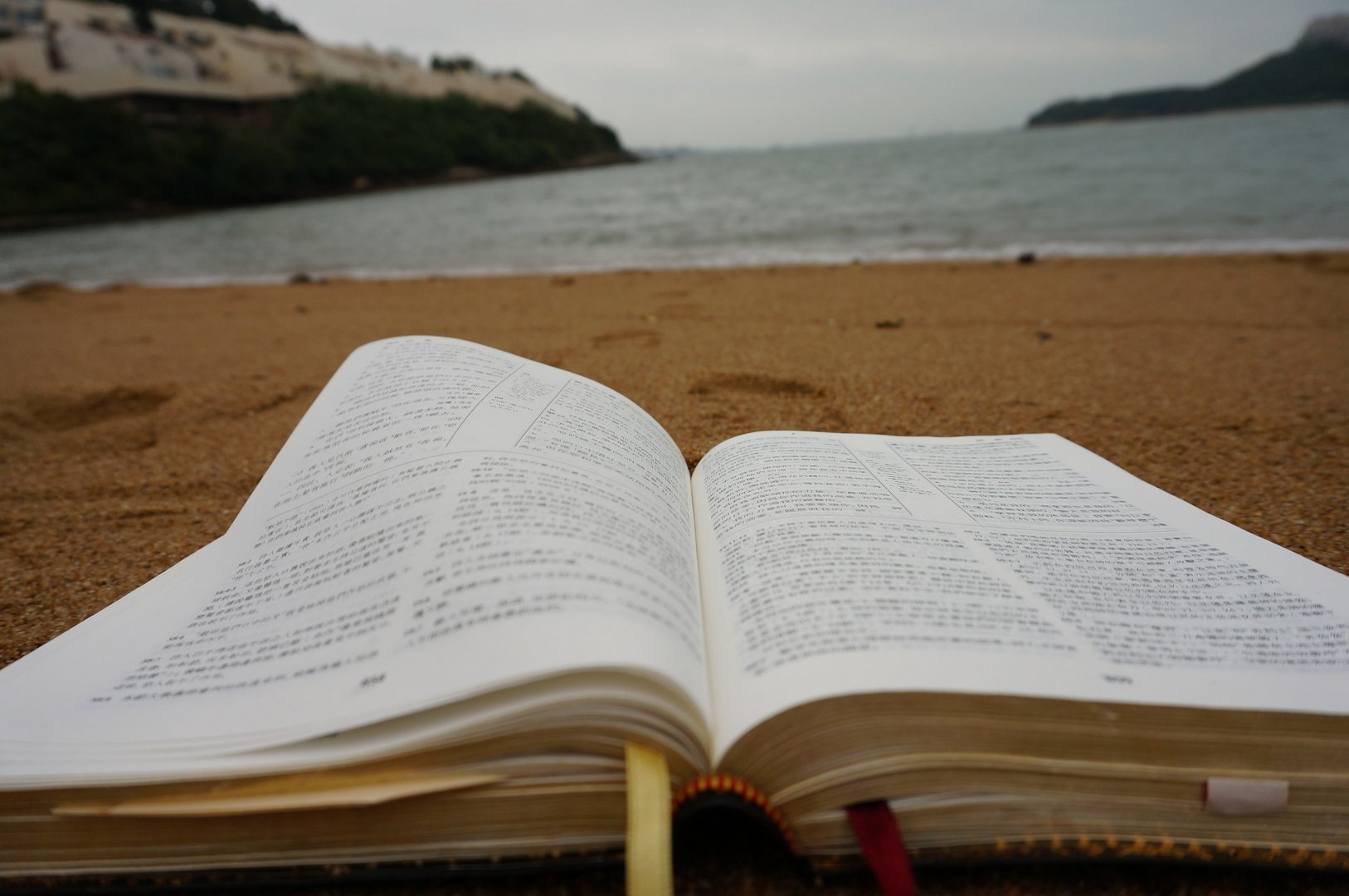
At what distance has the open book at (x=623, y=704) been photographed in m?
0.38

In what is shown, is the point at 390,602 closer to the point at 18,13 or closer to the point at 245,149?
the point at 245,149

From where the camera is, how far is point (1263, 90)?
39.8m

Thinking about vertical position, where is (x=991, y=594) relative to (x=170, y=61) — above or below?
below

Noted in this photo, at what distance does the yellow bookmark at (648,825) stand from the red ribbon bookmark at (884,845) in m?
0.12

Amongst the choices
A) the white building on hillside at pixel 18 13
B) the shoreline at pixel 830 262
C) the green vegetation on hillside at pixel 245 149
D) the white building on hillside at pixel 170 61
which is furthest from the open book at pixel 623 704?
the white building on hillside at pixel 18 13

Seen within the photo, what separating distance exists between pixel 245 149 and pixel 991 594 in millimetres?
28742

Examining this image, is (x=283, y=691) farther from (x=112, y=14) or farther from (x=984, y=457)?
(x=112, y=14)

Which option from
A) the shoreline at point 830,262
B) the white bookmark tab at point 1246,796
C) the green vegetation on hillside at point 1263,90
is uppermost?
the green vegetation on hillside at point 1263,90

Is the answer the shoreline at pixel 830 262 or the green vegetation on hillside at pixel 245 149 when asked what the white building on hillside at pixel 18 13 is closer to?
the green vegetation on hillside at pixel 245 149

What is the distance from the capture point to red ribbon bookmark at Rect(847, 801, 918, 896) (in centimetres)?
37

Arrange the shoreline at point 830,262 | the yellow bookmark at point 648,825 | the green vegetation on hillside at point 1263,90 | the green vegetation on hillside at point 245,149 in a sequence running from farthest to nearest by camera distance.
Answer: the green vegetation on hillside at point 1263,90
the green vegetation on hillside at point 245,149
the shoreline at point 830,262
the yellow bookmark at point 648,825

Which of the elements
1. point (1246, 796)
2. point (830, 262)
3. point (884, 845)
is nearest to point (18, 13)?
point (830, 262)

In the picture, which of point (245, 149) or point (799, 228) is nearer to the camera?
point (799, 228)

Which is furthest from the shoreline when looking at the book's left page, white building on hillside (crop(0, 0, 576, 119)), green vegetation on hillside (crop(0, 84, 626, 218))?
white building on hillside (crop(0, 0, 576, 119))
